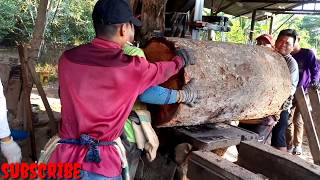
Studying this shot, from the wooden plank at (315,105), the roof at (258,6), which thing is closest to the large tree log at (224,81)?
the wooden plank at (315,105)

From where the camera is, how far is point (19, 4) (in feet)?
47.9

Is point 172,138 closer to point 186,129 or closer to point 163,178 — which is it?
point 186,129

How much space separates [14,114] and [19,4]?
11397 mm

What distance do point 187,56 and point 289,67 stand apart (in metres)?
1.34

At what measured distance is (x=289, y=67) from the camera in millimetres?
3162

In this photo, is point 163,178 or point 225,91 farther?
point 163,178

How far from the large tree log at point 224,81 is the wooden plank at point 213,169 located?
57 cm

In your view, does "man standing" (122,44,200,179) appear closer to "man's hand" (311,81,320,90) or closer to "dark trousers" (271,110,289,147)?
"dark trousers" (271,110,289,147)

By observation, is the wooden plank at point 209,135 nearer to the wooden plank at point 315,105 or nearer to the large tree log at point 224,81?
the large tree log at point 224,81

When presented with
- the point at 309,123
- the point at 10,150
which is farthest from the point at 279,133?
the point at 10,150

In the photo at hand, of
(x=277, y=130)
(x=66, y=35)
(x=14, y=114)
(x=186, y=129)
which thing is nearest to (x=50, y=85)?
(x=66, y=35)

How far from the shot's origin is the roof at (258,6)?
9.26 metres

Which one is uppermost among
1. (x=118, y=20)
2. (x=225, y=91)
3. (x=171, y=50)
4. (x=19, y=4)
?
(x=19, y=4)

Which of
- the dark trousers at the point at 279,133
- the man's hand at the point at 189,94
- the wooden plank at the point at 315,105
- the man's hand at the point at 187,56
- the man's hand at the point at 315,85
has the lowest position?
the dark trousers at the point at 279,133
